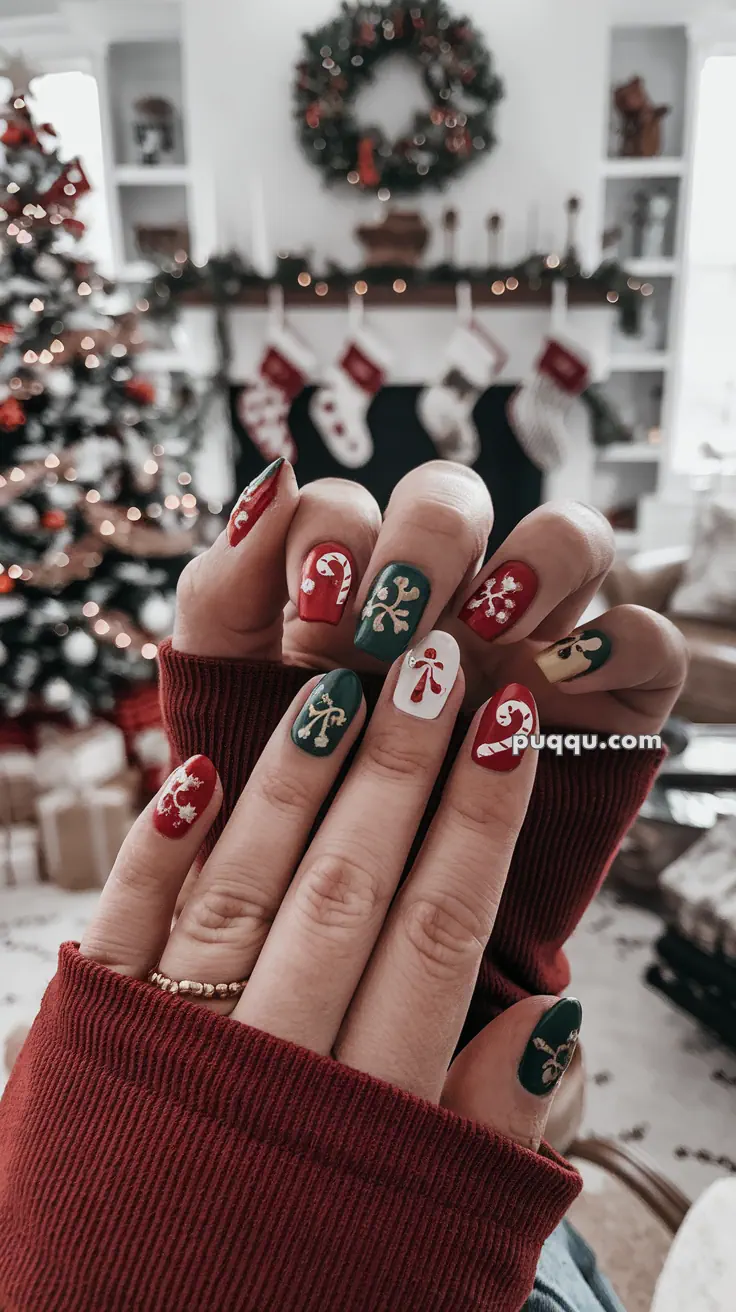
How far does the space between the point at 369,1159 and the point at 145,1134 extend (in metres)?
0.11

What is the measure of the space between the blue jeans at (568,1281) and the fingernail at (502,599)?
408 millimetres

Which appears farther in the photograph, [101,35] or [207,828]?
[101,35]

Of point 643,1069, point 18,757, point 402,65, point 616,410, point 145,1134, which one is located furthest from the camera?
point 616,410

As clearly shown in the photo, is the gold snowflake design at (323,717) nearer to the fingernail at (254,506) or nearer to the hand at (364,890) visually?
the hand at (364,890)

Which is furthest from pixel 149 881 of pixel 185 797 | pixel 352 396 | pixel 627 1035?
pixel 352 396

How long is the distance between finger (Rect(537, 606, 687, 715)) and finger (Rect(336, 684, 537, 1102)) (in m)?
0.06

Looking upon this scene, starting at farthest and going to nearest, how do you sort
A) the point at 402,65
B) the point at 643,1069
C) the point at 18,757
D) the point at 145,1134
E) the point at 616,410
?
the point at 616,410 < the point at 402,65 < the point at 18,757 < the point at 643,1069 < the point at 145,1134

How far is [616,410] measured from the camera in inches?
136

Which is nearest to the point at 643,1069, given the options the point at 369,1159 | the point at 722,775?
the point at 722,775

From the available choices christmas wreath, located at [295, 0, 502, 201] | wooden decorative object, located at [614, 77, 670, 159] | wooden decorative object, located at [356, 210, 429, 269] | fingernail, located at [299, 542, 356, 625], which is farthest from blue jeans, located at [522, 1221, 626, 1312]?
wooden decorative object, located at [614, 77, 670, 159]

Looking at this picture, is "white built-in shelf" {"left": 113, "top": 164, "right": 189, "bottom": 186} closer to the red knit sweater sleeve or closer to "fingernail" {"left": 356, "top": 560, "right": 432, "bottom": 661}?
"fingernail" {"left": 356, "top": 560, "right": 432, "bottom": 661}

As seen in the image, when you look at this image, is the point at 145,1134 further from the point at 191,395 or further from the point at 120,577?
the point at 191,395

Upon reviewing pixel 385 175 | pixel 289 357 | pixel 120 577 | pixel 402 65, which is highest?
pixel 402 65

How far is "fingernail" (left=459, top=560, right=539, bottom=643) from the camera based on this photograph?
476 millimetres
